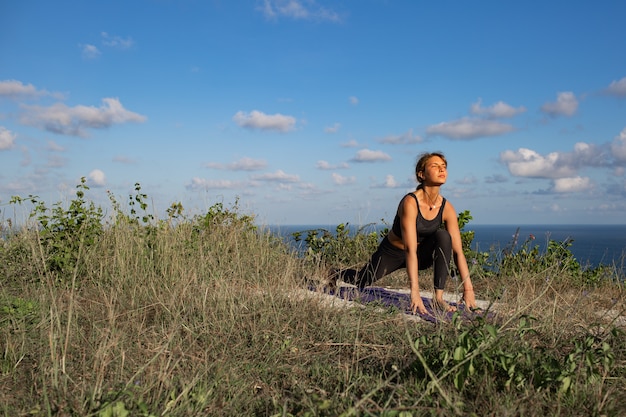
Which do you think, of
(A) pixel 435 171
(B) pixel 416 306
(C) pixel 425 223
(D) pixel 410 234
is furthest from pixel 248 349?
(A) pixel 435 171

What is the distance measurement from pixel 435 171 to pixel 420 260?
101 cm

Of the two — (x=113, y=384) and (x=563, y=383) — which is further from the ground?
(x=563, y=383)

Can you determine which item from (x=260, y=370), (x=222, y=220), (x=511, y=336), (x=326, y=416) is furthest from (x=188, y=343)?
(x=222, y=220)

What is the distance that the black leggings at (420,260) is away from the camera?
477 cm

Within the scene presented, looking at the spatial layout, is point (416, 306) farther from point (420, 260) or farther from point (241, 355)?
point (241, 355)

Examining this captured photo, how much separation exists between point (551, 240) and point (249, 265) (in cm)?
440

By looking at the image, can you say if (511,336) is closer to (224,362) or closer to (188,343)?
(224,362)

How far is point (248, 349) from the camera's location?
3.35 meters

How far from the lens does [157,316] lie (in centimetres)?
386

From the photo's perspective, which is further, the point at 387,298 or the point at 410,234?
the point at 387,298

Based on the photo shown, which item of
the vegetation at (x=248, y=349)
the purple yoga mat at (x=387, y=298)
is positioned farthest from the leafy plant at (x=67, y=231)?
the purple yoga mat at (x=387, y=298)

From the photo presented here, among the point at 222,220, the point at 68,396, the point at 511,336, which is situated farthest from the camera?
the point at 222,220

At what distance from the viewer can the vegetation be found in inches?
94.3

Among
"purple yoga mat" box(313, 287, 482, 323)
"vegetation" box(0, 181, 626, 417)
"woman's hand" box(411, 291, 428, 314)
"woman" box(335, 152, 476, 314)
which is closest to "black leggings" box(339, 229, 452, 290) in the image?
"woman" box(335, 152, 476, 314)
